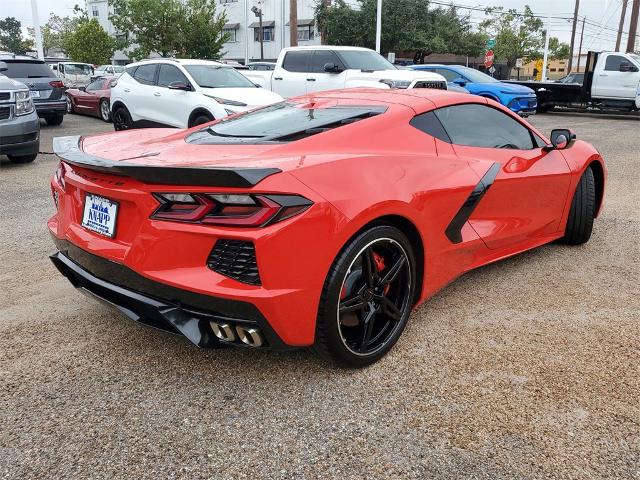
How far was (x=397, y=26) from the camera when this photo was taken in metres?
43.5

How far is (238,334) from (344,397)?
581mm

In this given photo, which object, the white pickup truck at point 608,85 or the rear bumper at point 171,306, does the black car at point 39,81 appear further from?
the white pickup truck at point 608,85

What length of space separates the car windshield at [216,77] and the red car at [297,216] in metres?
6.68

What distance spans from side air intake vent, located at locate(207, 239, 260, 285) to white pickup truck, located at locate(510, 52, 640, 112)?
17.7m

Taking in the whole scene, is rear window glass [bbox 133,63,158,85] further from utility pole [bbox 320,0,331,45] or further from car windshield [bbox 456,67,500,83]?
utility pole [bbox 320,0,331,45]

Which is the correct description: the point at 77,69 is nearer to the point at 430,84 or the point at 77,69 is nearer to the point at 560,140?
the point at 430,84

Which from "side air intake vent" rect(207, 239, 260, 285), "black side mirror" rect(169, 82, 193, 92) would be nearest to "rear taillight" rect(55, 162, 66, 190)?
"side air intake vent" rect(207, 239, 260, 285)

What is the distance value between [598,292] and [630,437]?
5.36 feet

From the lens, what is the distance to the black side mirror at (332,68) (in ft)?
35.9

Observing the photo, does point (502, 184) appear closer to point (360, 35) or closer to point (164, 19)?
point (164, 19)

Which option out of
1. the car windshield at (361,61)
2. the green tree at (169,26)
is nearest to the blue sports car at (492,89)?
the car windshield at (361,61)

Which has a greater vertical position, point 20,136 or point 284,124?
point 284,124

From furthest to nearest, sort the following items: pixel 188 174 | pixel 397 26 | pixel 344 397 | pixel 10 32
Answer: pixel 10 32 → pixel 397 26 → pixel 344 397 → pixel 188 174

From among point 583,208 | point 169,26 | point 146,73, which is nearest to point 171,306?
point 583,208
